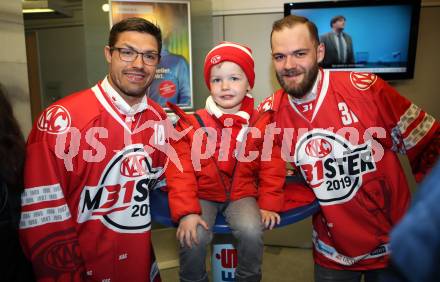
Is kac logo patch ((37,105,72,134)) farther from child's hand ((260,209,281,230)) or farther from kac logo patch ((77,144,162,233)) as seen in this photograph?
child's hand ((260,209,281,230))

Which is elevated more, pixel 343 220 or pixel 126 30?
pixel 126 30

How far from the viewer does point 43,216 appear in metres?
1.38

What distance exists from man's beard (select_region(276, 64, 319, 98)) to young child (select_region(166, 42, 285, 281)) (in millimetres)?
185

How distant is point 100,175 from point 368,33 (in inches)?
100

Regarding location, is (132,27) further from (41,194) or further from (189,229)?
(189,229)

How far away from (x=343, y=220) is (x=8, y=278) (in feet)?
4.53

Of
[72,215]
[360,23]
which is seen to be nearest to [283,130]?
[72,215]

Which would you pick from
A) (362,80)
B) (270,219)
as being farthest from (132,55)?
(362,80)

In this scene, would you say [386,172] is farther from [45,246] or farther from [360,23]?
[360,23]

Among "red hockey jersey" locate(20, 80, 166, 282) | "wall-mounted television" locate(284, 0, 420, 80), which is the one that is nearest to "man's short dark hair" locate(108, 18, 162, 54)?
"red hockey jersey" locate(20, 80, 166, 282)

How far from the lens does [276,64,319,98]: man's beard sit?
5.52 feet

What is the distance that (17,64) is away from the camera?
1.96m

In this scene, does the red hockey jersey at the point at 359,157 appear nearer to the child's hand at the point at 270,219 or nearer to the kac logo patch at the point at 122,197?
the child's hand at the point at 270,219

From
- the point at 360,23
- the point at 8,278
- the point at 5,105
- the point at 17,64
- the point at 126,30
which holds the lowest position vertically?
the point at 8,278
